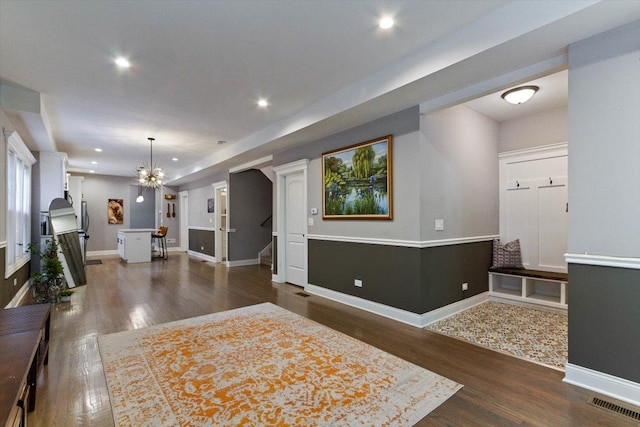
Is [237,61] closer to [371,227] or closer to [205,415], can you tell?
[371,227]

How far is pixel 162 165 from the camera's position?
9070 mm

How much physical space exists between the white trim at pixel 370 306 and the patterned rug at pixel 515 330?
8.3 inches

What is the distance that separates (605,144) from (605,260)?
0.83m

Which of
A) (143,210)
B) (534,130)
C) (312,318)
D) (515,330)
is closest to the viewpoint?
(515,330)

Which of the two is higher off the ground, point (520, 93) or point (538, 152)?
point (520, 93)

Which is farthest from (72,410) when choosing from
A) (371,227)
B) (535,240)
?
(535,240)

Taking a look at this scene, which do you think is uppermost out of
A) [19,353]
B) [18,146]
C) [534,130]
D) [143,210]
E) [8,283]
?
[534,130]

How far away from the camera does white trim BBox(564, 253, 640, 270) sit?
2.10 m

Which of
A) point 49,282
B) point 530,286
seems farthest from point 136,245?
point 530,286

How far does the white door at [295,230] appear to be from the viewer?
5.52 metres

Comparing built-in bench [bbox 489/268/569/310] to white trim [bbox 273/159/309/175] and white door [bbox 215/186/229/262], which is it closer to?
white trim [bbox 273/159/309/175]

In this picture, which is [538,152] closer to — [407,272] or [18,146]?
[407,272]

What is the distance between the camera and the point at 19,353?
173cm

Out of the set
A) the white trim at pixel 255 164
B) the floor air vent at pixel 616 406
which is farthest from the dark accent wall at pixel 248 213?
the floor air vent at pixel 616 406
